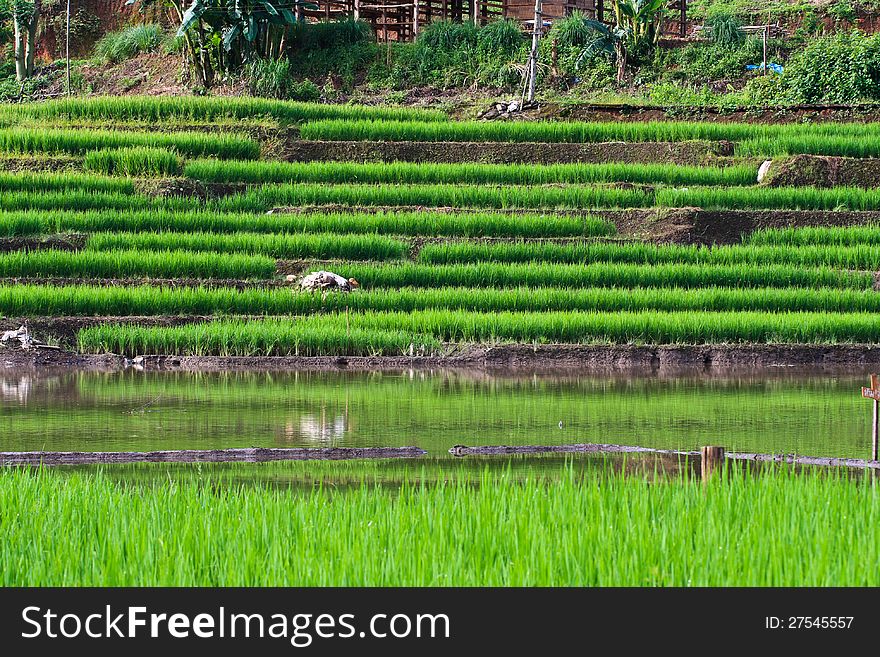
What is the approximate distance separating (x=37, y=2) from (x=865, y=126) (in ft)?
49.4

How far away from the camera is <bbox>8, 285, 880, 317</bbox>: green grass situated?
1041 cm

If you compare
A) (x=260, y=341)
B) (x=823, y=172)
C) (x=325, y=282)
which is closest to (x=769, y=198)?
(x=823, y=172)

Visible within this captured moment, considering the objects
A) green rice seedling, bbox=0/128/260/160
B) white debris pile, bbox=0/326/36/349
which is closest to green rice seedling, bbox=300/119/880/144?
green rice seedling, bbox=0/128/260/160

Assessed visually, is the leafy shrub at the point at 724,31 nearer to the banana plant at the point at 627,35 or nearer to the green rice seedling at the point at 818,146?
the banana plant at the point at 627,35

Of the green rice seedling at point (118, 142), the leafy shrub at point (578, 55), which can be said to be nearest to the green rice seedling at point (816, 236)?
the green rice seedling at point (118, 142)

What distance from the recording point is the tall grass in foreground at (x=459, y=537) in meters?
3.18

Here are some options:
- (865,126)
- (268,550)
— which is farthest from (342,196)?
(268,550)

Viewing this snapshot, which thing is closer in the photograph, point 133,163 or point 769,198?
point 769,198

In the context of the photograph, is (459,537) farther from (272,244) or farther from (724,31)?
(724,31)

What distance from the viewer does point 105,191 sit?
520 inches

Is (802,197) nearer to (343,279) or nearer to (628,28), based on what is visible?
(343,279)

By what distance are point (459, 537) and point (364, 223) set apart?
365 inches

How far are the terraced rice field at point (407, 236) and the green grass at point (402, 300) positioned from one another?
0.02 metres

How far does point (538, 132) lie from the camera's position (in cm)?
1580
